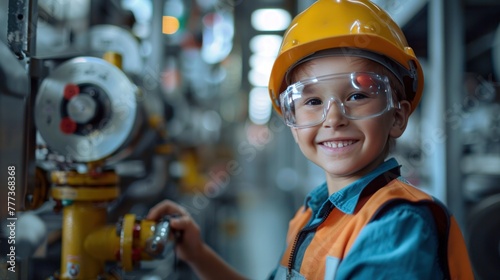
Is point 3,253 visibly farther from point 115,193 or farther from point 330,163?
point 330,163

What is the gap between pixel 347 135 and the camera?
928mm

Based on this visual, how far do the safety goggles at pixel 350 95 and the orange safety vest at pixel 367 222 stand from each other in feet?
0.53

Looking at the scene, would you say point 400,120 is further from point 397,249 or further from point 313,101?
point 397,249

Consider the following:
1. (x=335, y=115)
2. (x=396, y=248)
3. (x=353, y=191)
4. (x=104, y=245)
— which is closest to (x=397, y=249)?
(x=396, y=248)

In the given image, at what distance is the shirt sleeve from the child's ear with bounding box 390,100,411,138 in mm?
219

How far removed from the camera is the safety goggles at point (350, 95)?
3.06 feet

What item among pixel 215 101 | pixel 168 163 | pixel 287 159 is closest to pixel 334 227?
pixel 168 163

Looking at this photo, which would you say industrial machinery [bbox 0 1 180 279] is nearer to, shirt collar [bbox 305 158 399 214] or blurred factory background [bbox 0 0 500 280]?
blurred factory background [bbox 0 0 500 280]

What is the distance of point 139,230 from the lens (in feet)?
4.25

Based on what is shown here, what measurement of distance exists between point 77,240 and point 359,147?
89cm

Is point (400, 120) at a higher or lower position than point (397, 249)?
higher

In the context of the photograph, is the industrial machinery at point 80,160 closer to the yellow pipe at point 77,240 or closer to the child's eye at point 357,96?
the yellow pipe at point 77,240

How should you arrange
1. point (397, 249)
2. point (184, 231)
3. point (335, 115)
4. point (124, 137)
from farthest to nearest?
point (184, 231)
point (124, 137)
point (335, 115)
point (397, 249)

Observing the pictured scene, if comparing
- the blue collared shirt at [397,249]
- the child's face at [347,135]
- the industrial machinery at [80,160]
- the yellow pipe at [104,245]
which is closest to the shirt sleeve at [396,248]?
the blue collared shirt at [397,249]
